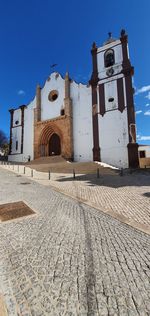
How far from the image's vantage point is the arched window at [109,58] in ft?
65.9

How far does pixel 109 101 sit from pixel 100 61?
6.55 metres

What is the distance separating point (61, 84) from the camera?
23406 mm

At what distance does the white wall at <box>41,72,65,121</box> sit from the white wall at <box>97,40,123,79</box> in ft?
19.8

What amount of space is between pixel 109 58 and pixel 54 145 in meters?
14.5

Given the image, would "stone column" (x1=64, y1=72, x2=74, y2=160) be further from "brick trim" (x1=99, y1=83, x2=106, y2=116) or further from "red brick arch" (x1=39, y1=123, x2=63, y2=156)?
"brick trim" (x1=99, y1=83, x2=106, y2=116)

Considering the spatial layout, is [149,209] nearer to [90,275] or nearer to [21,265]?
[90,275]

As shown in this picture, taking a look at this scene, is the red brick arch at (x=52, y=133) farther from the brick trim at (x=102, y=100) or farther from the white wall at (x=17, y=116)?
the white wall at (x=17, y=116)

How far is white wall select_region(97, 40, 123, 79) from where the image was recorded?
19266 millimetres

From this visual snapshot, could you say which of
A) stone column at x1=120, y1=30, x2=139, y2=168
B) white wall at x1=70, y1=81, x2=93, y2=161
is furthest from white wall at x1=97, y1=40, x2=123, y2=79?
white wall at x1=70, y1=81, x2=93, y2=161

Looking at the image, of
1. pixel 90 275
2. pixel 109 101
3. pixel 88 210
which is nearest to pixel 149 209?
pixel 88 210

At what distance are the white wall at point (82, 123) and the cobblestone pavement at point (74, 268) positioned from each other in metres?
16.7

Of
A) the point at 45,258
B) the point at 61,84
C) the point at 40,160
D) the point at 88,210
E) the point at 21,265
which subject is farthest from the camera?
the point at 61,84

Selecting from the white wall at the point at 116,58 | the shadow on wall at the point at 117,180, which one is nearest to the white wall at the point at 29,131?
the white wall at the point at 116,58

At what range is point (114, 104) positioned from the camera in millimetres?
18797
